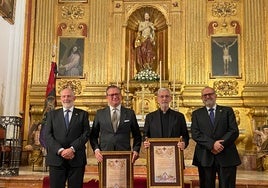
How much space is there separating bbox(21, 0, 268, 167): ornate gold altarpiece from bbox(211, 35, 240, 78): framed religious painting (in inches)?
2.2

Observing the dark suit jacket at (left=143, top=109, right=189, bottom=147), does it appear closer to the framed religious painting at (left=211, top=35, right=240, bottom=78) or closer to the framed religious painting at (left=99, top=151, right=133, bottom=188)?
the framed religious painting at (left=99, top=151, right=133, bottom=188)

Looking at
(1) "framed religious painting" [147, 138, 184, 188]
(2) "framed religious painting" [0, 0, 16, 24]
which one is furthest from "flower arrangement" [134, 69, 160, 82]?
(1) "framed religious painting" [147, 138, 184, 188]

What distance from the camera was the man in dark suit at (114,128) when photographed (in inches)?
169

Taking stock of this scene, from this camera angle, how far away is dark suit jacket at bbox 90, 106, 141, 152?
428 centimetres

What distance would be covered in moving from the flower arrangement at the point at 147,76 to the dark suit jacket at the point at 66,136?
5.09 meters

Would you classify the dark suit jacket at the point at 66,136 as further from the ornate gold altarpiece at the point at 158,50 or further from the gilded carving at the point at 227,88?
the gilded carving at the point at 227,88

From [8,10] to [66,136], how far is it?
5790 millimetres

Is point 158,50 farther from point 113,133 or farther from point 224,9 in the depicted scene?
point 113,133

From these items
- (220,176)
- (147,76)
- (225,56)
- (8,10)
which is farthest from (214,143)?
(8,10)

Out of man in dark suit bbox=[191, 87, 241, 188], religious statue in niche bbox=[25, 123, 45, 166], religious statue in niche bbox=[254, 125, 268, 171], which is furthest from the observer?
religious statue in niche bbox=[254, 125, 268, 171]

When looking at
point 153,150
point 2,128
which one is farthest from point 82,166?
point 2,128

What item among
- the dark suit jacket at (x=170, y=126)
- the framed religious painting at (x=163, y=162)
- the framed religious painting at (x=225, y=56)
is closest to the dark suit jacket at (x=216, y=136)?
the dark suit jacket at (x=170, y=126)

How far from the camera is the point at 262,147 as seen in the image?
26.7ft

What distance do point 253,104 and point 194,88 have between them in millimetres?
1425
